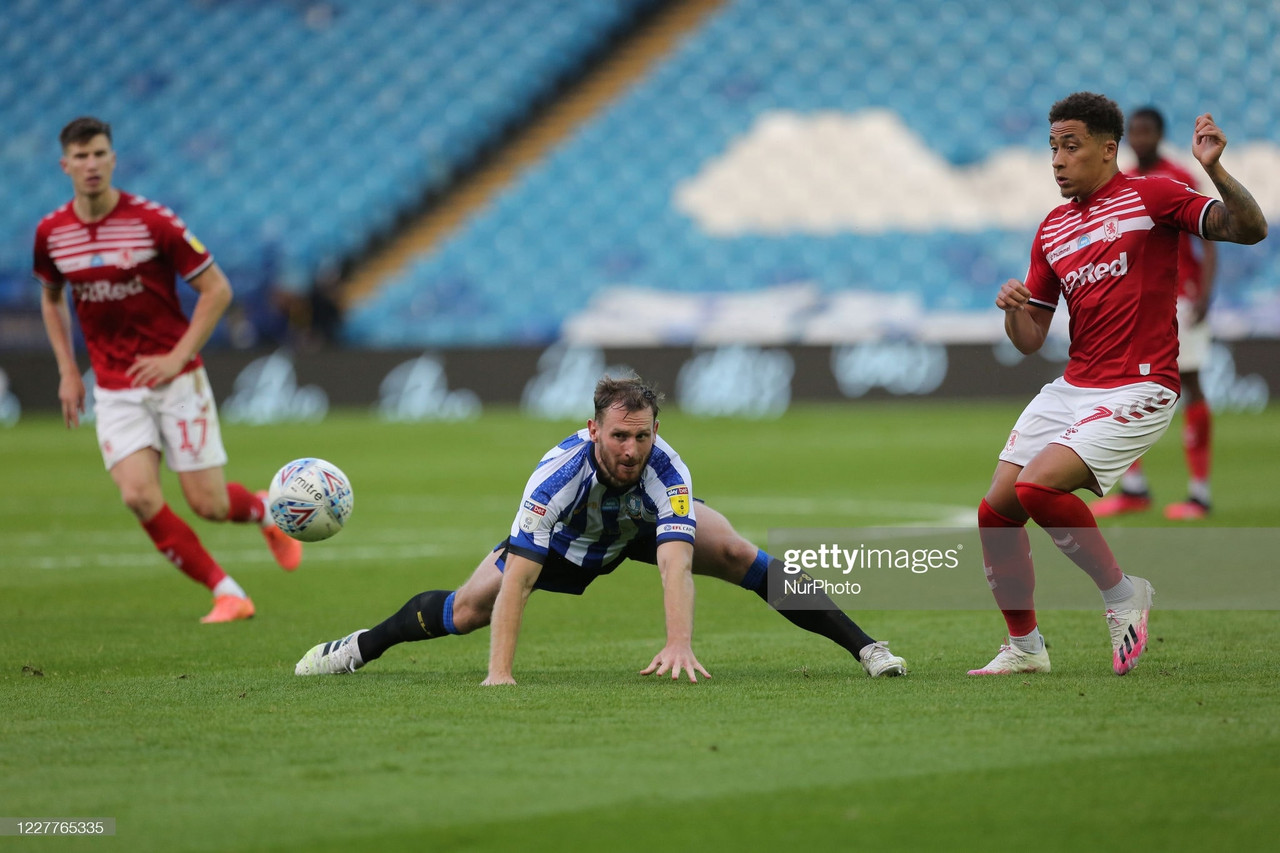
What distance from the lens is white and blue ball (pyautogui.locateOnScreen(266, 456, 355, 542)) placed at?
635cm

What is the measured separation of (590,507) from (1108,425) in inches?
70.6

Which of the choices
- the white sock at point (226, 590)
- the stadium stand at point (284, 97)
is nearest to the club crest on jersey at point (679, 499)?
the white sock at point (226, 590)

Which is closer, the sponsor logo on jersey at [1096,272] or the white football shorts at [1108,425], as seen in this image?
the white football shorts at [1108,425]

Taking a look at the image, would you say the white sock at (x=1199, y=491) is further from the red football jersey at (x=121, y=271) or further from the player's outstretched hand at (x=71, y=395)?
the player's outstretched hand at (x=71, y=395)

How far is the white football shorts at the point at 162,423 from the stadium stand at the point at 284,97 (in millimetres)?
17699

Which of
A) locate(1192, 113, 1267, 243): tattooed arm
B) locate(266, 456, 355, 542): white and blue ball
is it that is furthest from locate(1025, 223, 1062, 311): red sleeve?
locate(266, 456, 355, 542): white and blue ball

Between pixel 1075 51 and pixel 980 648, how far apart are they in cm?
2247

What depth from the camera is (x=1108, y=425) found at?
5.12m

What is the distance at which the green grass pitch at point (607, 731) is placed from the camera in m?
3.30

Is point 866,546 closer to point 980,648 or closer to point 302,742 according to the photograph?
point 980,648

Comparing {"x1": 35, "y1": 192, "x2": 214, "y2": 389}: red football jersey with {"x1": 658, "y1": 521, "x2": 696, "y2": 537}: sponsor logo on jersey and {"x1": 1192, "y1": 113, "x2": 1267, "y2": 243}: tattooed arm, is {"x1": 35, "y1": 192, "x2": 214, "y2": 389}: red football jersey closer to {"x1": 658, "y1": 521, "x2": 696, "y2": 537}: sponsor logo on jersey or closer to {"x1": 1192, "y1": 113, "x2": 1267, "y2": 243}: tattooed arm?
{"x1": 658, "y1": 521, "x2": 696, "y2": 537}: sponsor logo on jersey

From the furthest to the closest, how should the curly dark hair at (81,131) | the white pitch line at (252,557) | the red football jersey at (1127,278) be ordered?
the white pitch line at (252,557) → the curly dark hair at (81,131) → the red football jersey at (1127,278)

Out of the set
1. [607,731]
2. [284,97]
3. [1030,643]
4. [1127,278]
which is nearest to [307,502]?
[607,731]

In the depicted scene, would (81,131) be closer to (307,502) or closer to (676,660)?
(307,502)
